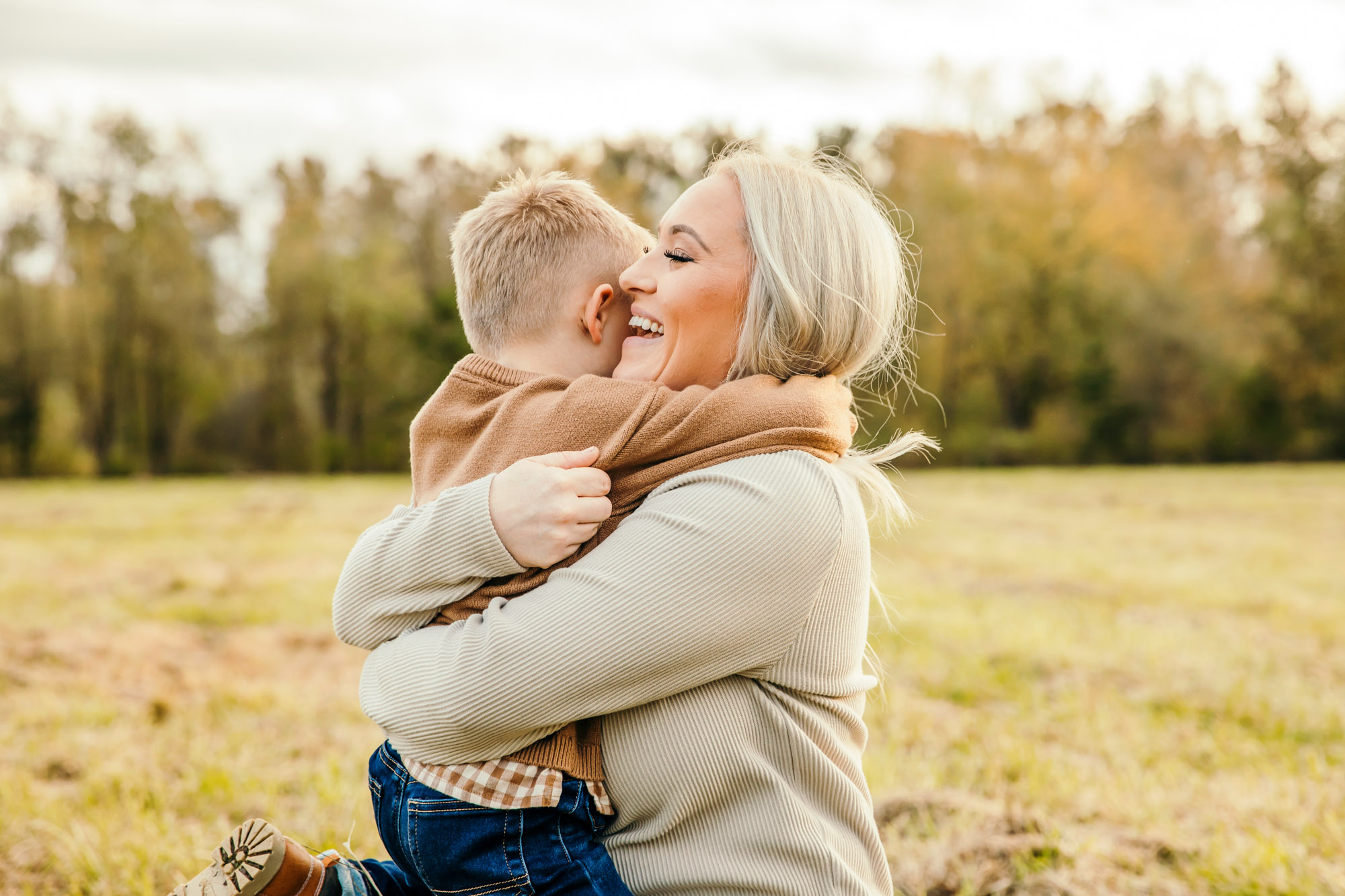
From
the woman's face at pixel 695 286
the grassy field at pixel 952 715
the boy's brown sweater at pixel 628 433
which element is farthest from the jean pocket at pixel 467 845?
the grassy field at pixel 952 715

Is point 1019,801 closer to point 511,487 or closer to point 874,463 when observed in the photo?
point 874,463

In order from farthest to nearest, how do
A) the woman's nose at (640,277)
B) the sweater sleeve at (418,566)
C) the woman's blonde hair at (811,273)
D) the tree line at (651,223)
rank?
the tree line at (651,223) < the woman's nose at (640,277) < the woman's blonde hair at (811,273) < the sweater sleeve at (418,566)

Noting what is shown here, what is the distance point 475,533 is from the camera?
1590 millimetres

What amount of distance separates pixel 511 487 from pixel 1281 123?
34.6m

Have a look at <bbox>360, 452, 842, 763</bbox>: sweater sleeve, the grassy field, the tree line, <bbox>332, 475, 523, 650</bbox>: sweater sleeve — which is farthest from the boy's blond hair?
the tree line

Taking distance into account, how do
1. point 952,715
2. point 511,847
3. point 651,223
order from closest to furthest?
1. point 511,847
2. point 952,715
3. point 651,223

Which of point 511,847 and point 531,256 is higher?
point 531,256

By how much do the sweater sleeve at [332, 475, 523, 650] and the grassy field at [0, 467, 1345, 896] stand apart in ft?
5.64

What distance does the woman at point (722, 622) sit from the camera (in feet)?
4.95

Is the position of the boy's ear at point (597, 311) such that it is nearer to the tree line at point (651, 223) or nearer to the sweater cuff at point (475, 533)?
the sweater cuff at point (475, 533)

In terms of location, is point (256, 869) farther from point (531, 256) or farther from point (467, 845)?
point (531, 256)

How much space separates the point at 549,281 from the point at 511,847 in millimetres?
1003

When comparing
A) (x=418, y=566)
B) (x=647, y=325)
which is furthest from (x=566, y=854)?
(x=647, y=325)

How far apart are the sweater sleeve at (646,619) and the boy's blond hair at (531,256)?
54 cm
